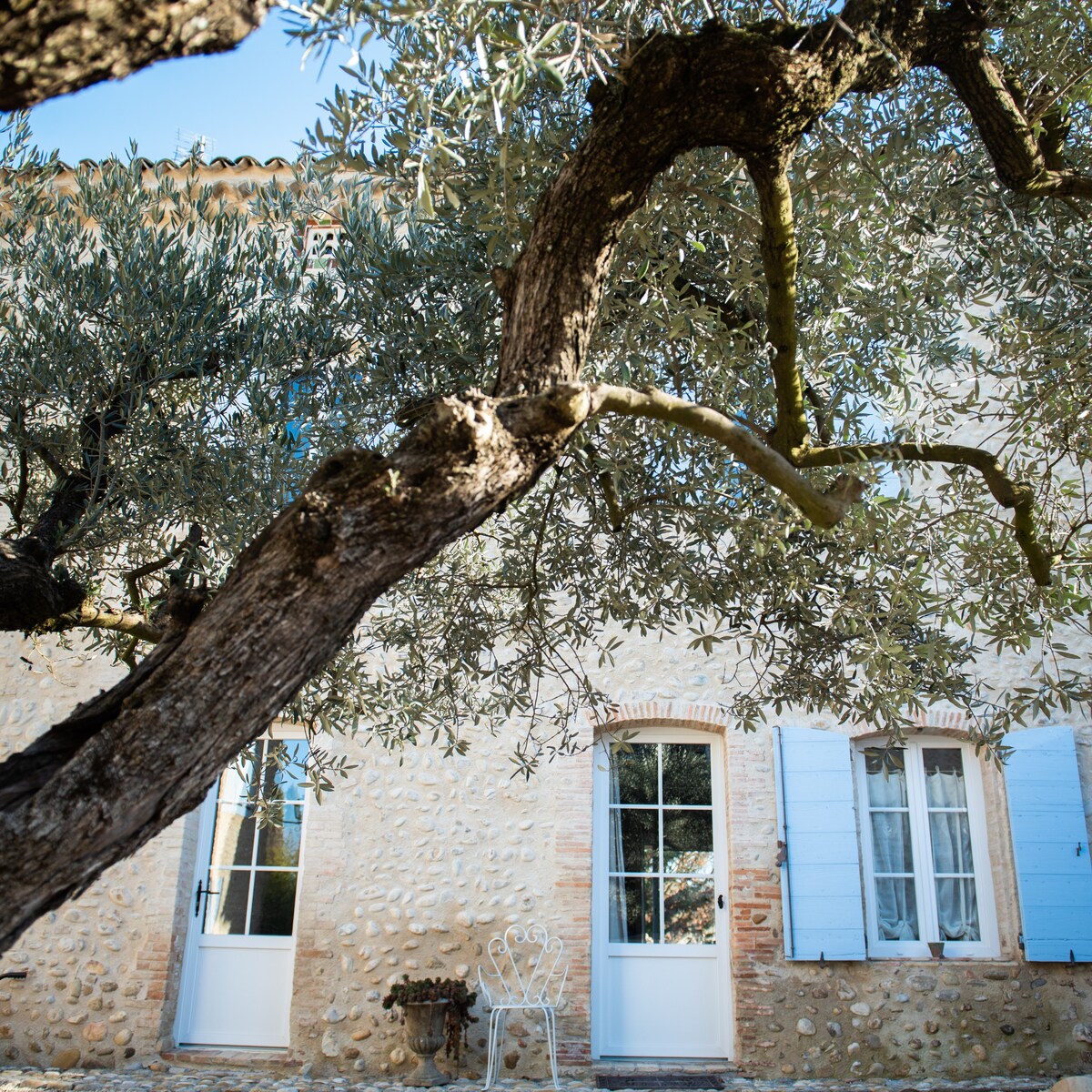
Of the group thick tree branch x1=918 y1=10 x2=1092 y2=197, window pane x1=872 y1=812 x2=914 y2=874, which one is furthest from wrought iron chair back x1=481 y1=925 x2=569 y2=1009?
thick tree branch x1=918 y1=10 x2=1092 y2=197

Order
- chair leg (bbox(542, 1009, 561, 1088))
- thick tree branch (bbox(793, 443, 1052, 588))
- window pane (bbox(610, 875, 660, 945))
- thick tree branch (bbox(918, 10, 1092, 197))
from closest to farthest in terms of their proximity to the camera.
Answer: thick tree branch (bbox(918, 10, 1092, 197)) → thick tree branch (bbox(793, 443, 1052, 588)) → chair leg (bbox(542, 1009, 561, 1088)) → window pane (bbox(610, 875, 660, 945))

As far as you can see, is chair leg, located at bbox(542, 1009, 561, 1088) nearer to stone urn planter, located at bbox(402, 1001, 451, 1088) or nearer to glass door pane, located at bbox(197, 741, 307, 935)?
stone urn planter, located at bbox(402, 1001, 451, 1088)

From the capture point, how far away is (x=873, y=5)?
7.98 ft

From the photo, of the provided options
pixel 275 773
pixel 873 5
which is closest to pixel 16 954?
pixel 275 773

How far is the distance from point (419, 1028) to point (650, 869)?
1.87 m

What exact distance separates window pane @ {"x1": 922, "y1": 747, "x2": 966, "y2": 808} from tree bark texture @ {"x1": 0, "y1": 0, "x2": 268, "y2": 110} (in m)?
7.14

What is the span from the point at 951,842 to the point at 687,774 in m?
1.85

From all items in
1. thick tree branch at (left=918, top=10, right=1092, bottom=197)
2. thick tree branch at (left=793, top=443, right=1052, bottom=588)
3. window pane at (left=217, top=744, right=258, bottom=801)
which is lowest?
window pane at (left=217, top=744, right=258, bottom=801)

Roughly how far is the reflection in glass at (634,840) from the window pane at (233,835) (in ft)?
8.49

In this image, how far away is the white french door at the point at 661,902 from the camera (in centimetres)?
698

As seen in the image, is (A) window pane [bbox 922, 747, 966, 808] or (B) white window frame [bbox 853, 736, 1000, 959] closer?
(B) white window frame [bbox 853, 736, 1000, 959]

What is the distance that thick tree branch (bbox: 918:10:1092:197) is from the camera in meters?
2.71

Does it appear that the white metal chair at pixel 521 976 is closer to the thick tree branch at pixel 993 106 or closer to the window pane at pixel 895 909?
the window pane at pixel 895 909

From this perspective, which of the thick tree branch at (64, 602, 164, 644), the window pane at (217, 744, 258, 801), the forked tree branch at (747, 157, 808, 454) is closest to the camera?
the forked tree branch at (747, 157, 808, 454)
